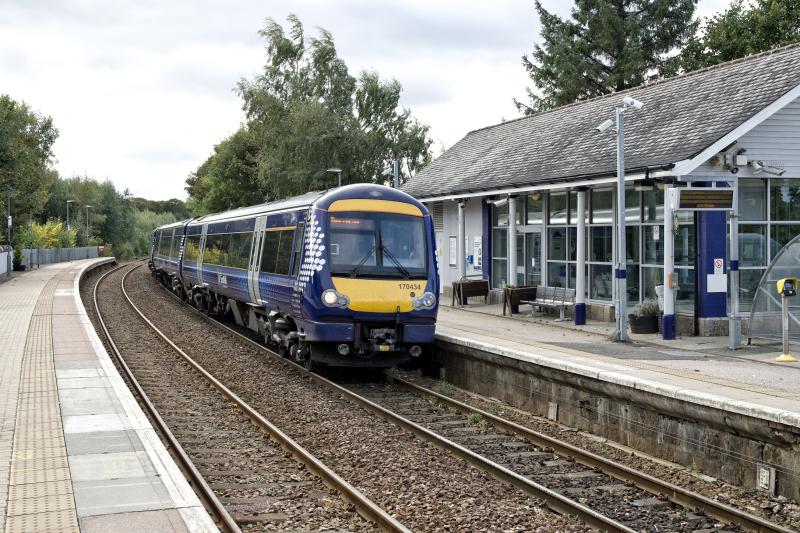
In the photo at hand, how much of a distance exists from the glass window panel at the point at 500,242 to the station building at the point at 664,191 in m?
0.03

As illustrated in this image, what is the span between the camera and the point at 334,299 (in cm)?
1302

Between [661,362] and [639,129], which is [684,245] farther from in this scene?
[661,362]

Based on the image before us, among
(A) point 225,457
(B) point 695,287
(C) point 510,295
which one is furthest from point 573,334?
(A) point 225,457

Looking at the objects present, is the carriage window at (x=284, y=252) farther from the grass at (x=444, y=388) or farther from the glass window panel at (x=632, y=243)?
the glass window panel at (x=632, y=243)

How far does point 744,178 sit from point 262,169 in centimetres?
3345

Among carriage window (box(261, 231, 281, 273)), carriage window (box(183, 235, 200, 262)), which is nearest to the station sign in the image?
carriage window (box(261, 231, 281, 273))

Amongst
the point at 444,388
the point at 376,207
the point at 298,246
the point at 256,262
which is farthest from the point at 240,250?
the point at 444,388

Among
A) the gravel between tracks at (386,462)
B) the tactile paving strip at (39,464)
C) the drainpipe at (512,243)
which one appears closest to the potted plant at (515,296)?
the drainpipe at (512,243)

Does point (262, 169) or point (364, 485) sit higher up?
point (262, 169)

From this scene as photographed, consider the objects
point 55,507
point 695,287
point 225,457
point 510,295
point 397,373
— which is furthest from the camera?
point 510,295

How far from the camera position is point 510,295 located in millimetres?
21125

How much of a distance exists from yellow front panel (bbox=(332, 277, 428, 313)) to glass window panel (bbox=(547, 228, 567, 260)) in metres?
8.66

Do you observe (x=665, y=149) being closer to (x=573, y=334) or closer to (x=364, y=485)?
(x=573, y=334)

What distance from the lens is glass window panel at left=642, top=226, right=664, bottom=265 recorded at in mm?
17672
